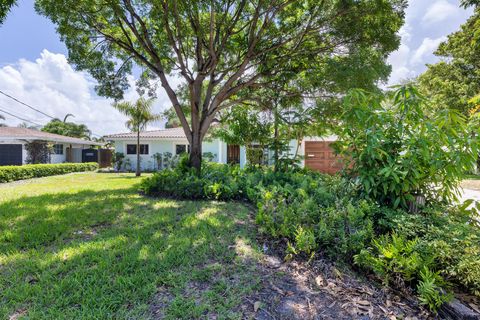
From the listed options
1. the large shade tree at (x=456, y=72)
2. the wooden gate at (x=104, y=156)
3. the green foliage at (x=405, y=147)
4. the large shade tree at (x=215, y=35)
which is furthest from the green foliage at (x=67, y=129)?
the large shade tree at (x=456, y=72)

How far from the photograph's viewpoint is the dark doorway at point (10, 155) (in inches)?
596

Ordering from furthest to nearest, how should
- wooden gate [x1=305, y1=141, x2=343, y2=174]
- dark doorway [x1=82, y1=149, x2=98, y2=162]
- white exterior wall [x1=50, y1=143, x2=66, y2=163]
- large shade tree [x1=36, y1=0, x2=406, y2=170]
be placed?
dark doorway [x1=82, y1=149, x2=98, y2=162] < white exterior wall [x1=50, y1=143, x2=66, y2=163] < wooden gate [x1=305, y1=141, x2=343, y2=174] < large shade tree [x1=36, y1=0, x2=406, y2=170]

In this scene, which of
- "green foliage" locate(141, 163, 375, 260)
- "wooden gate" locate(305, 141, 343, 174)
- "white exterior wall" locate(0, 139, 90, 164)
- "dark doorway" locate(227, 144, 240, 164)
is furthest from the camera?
"dark doorway" locate(227, 144, 240, 164)

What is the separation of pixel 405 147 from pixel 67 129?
38104 mm

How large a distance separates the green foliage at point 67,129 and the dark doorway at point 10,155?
17.4 m

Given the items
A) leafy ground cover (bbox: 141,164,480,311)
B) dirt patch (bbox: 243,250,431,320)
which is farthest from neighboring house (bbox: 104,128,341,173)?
dirt patch (bbox: 243,250,431,320)

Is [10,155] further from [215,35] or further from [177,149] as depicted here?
[215,35]

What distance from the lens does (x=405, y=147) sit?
344cm

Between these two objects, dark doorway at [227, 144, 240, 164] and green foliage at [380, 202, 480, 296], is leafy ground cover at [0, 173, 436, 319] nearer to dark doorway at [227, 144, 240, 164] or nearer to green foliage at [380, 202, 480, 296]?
green foliage at [380, 202, 480, 296]

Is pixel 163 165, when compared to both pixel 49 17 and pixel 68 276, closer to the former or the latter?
pixel 49 17

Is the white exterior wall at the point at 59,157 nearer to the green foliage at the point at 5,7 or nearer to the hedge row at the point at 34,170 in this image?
the hedge row at the point at 34,170

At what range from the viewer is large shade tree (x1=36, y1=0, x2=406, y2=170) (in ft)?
21.0

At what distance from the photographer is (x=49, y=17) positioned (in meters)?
6.71

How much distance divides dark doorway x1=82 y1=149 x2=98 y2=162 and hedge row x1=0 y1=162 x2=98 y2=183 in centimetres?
447
